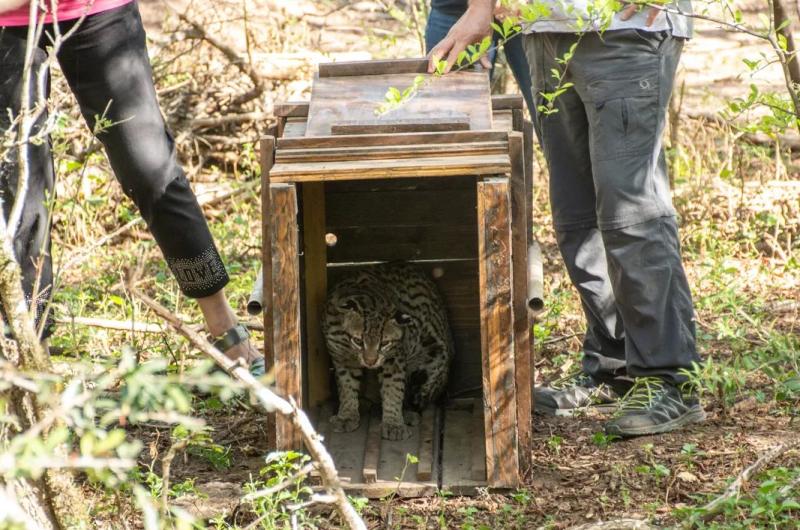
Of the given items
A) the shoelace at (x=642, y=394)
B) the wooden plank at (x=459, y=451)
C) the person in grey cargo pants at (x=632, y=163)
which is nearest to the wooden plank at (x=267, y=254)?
the wooden plank at (x=459, y=451)

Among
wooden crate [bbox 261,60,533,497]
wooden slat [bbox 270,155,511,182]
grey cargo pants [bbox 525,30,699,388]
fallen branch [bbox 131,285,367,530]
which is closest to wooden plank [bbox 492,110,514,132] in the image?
wooden crate [bbox 261,60,533,497]

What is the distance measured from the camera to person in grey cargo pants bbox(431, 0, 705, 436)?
4188 millimetres

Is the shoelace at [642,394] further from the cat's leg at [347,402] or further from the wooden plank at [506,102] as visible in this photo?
the wooden plank at [506,102]

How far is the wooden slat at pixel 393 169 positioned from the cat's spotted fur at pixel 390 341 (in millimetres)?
1003

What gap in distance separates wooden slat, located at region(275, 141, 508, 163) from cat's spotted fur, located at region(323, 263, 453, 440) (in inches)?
38.7

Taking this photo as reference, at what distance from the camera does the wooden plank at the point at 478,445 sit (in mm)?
3961

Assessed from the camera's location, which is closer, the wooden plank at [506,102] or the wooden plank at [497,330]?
the wooden plank at [497,330]

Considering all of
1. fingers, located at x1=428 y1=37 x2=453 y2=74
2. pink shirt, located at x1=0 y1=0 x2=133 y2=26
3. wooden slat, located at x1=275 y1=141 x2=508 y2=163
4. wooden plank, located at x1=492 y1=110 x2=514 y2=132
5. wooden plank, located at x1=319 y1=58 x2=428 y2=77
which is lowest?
wooden slat, located at x1=275 y1=141 x2=508 y2=163

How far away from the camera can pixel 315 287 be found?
4.81m

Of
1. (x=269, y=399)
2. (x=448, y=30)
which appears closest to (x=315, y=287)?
(x=448, y=30)

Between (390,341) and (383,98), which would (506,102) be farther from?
(390,341)

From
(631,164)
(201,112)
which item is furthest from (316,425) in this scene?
(201,112)

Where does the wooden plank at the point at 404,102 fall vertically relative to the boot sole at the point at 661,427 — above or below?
above

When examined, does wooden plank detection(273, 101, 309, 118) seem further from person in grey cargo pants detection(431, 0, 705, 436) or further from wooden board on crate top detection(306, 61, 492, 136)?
person in grey cargo pants detection(431, 0, 705, 436)
